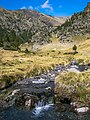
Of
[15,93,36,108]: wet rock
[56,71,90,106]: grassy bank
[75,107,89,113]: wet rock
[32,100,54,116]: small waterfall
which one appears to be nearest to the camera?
[75,107,89,113]: wet rock

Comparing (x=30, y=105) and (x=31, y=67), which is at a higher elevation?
(x=31, y=67)

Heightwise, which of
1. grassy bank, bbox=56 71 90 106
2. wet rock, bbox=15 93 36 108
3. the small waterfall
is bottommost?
the small waterfall

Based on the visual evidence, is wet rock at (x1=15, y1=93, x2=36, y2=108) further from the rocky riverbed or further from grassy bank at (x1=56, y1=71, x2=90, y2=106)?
grassy bank at (x1=56, y1=71, x2=90, y2=106)

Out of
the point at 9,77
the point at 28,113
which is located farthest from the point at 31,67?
the point at 28,113

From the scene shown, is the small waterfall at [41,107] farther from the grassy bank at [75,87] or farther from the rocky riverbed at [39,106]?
the grassy bank at [75,87]

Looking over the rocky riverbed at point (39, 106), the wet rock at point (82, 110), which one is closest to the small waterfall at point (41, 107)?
the rocky riverbed at point (39, 106)

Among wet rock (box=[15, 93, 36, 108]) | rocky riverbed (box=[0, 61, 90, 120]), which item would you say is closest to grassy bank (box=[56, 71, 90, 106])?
rocky riverbed (box=[0, 61, 90, 120])

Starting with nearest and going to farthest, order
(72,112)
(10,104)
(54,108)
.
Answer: (72,112), (54,108), (10,104)

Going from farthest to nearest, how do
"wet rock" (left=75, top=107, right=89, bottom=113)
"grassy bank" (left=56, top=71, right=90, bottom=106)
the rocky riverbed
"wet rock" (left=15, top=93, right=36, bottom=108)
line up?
"wet rock" (left=15, top=93, right=36, bottom=108) < "grassy bank" (left=56, top=71, right=90, bottom=106) < the rocky riverbed < "wet rock" (left=75, top=107, right=89, bottom=113)

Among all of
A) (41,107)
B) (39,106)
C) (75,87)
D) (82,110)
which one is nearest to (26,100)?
(39,106)

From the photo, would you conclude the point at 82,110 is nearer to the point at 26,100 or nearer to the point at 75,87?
the point at 75,87

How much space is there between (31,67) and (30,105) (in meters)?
35.3

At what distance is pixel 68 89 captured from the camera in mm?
38750

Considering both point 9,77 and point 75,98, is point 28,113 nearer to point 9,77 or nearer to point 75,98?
point 75,98
